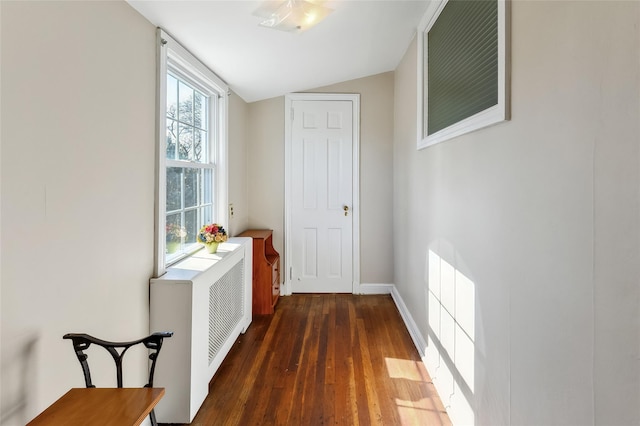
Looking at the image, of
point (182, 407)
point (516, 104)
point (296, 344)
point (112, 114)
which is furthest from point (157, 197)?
point (516, 104)

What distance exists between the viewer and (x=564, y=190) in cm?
104

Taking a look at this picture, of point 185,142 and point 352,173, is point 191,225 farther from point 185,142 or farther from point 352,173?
point 352,173

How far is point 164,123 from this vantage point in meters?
2.03

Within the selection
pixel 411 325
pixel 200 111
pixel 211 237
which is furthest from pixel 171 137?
pixel 411 325

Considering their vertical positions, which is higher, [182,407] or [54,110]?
[54,110]

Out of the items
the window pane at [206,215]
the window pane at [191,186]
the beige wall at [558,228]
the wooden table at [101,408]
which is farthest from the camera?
the window pane at [206,215]

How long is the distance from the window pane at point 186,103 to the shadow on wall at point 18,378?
172 cm

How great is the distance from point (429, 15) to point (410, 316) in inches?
95.1

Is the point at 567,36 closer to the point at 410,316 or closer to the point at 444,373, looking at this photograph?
the point at 444,373

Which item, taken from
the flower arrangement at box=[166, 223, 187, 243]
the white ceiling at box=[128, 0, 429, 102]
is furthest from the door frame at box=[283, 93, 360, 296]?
the flower arrangement at box=[166, 223, 187, 243]

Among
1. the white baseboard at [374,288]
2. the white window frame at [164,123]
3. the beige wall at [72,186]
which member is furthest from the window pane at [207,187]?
the white baseboard at [374,288]

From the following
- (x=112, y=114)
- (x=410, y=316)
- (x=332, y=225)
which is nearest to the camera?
(x=112, y=114)

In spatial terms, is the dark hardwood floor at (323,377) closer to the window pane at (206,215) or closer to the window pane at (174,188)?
the window pane at (206,215)

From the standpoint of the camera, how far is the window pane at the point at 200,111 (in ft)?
9.09
